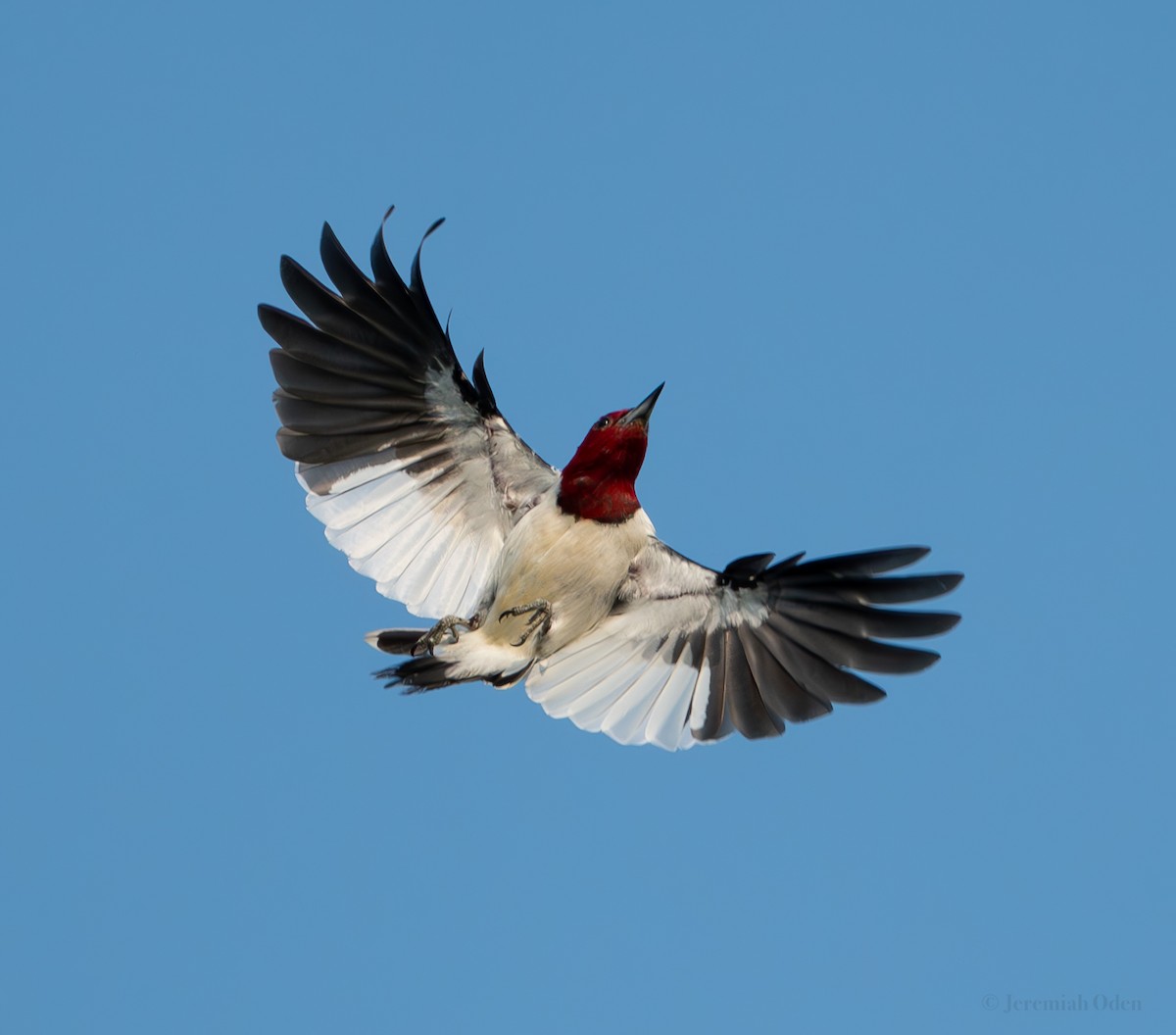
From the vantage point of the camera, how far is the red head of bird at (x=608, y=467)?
295 inches

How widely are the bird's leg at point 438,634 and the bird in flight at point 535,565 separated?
0.02 metres

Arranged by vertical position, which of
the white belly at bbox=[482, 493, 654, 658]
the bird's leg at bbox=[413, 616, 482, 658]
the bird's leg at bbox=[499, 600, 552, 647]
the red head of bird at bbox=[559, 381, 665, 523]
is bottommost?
the bird's leg at bbox=[413, 616, 482, 658]

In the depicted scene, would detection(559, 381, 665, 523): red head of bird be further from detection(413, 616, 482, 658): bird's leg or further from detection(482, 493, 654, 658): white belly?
detection(413, 616, 482, 658): bird's leg

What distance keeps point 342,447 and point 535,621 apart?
1.44 metres

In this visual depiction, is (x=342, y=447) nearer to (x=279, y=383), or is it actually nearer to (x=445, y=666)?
(x=279, y=383)

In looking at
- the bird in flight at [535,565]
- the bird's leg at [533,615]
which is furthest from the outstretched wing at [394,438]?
the bird's leg at [533,615]

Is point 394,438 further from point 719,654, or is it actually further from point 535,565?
point 719,654

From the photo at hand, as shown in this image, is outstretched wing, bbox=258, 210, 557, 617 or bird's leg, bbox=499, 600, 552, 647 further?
outstretched wing, bbox=258, 210, 557, 617

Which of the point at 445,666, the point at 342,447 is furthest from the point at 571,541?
the point at 342,447

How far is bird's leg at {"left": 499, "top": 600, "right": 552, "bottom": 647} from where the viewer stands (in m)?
7.48

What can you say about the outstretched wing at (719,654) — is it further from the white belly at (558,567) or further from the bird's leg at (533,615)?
the bird's leg at (533,615)

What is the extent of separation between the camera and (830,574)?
7.70 meters

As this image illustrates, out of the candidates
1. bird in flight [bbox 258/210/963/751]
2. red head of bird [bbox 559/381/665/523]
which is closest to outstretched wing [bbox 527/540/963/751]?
bird in flight [bbox 258/210/963/751]

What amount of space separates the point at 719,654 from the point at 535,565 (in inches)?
55.0
